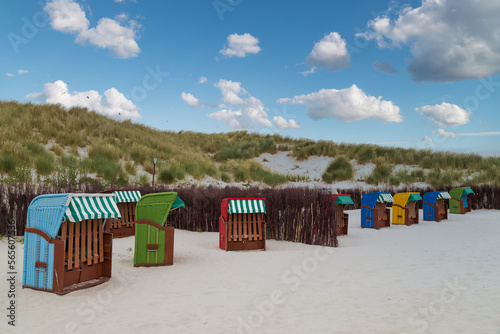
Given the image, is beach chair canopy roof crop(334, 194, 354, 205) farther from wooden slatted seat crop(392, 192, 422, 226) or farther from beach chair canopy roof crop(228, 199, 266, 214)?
wooden slatted seat crop(392, 192, 422, 226)

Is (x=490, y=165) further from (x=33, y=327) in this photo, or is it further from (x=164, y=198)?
(x=33, y=327)

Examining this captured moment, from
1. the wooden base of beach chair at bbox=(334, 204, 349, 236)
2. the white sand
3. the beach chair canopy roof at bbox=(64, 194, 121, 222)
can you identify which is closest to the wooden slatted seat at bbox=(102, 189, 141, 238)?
the white sand

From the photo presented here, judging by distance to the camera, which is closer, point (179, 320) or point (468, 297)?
point (179, 320)

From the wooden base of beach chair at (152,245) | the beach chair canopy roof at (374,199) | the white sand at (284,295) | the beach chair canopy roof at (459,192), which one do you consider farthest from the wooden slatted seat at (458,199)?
the wooden base of beach chair at (152,245)

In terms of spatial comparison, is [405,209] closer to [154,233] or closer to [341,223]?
[341,223]

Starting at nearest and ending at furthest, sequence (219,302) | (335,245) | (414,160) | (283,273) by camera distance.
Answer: (219,302), (283,273), (335,245), (414,160)

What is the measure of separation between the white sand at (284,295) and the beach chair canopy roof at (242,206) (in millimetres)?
964

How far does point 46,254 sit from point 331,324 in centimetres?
392

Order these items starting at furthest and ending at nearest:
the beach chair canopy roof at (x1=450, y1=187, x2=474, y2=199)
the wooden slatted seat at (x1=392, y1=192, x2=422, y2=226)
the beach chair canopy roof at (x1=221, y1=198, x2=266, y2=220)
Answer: the beach chair canopy roof at (x1=450, y1=187, x2=474, y2=199)
the wooden slatted seat at (x1=392, y1=192, x2=422, y2=226)
the beach chair canopy roof at (x1=221, y1=198, x2=266, y2=220)

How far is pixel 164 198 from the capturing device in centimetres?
719

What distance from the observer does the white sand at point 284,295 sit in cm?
414

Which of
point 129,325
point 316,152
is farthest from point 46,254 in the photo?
point 316,152

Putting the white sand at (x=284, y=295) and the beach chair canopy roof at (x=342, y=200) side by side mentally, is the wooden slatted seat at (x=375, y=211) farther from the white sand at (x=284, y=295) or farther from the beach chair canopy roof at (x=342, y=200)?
the white sand at (x=284, y=295)

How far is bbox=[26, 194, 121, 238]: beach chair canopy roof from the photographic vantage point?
17.0 ft
